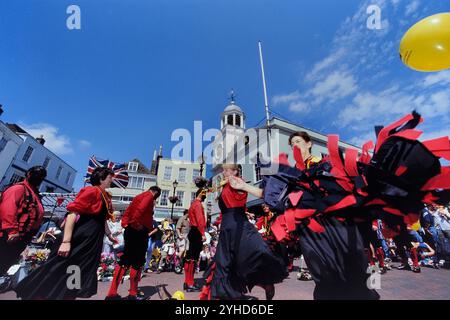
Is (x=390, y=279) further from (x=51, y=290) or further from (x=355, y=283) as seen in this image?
(x=51, y=290)

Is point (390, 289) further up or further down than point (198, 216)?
further down

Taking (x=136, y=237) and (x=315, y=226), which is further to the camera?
(x=136, y=237)

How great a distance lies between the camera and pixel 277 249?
107 inches

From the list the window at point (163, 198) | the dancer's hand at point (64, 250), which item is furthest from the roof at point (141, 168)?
the dancer's hand at point (64, 250)

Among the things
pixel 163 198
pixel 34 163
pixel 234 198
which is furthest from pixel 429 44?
pixel 34 163

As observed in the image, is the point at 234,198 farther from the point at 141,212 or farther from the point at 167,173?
the point at 167,173

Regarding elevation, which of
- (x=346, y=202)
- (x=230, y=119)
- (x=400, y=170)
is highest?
(x=230, y=119)

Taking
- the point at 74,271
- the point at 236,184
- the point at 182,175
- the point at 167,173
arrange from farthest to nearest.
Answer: the point at 182,175 → the point at 167,173 → the point at 74,271 → the point at 236,184

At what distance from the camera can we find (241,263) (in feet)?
8.09

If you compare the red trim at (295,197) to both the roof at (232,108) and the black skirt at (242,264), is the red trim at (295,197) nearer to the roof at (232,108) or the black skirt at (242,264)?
the black skirt at (242,264)

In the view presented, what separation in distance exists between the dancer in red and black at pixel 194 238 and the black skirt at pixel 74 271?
2.04m

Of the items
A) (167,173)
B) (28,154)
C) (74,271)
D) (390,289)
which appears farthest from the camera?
(167,173)

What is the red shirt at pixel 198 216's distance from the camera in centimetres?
459

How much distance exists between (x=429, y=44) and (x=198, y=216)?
439cm
